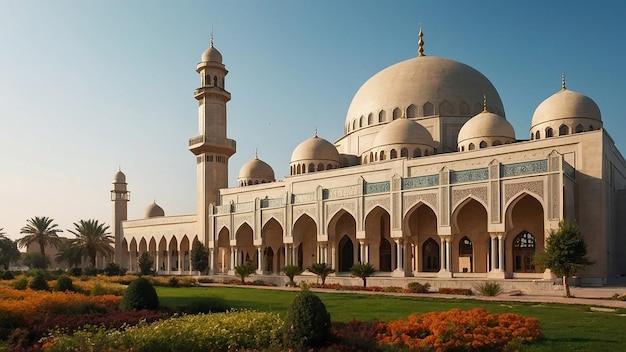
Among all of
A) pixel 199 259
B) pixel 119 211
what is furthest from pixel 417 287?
pixel 119 211

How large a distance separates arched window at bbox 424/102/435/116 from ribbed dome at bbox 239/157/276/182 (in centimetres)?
1280

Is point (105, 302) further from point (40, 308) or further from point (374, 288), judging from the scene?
point (374, 288)

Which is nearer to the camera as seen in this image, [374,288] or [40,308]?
[40,308]

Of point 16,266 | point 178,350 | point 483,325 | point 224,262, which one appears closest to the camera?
point 178,350

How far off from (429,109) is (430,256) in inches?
352

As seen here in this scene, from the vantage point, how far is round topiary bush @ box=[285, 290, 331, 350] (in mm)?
7109

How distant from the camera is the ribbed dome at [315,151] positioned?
32.9 meters

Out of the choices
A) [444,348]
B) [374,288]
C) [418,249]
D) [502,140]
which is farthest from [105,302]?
[502,140]

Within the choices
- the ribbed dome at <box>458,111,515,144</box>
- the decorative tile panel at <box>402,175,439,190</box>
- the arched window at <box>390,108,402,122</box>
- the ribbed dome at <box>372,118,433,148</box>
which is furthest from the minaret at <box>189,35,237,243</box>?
the ribbed dome at <box>458,111,515,144</box>

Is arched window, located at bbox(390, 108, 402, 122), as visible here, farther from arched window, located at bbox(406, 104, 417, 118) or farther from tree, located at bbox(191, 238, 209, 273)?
tree, located at bbox(191, 238, 209, 273)

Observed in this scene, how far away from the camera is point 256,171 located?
3953cm

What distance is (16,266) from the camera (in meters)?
56.6

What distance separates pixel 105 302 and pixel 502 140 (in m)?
20.1

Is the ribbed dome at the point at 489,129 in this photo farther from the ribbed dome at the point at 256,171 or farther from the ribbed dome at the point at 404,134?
the ribbed dome at the point at 256,171
